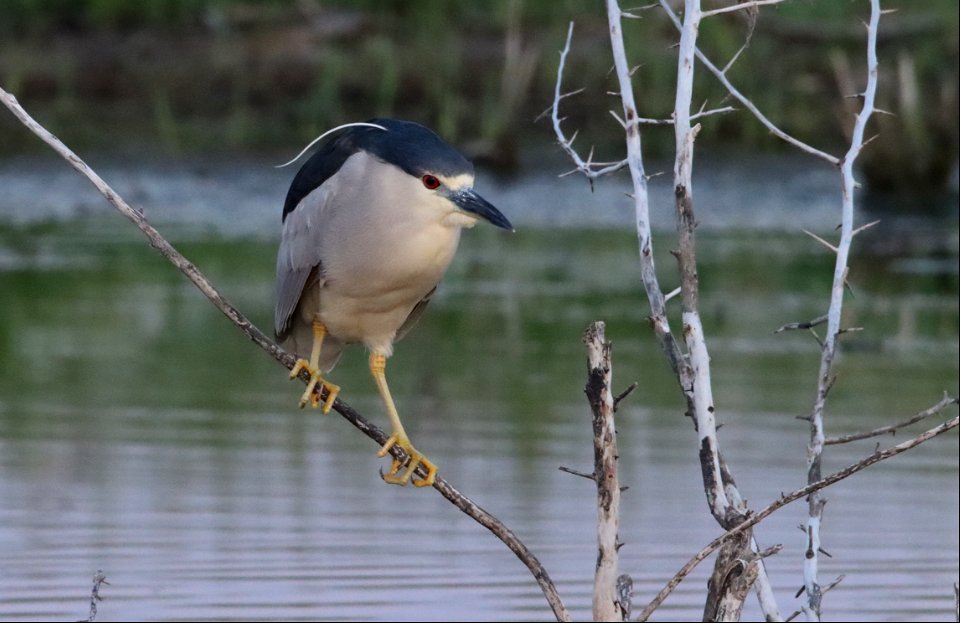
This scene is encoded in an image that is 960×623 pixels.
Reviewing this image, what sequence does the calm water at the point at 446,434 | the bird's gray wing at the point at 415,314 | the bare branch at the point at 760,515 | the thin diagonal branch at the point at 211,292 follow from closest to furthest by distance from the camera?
the bare branch at the point at 760,515, the thin diagonal branch at the point at 211,292, the bird's gray wing at the point at 415,314, the calm water at the point at 446,434

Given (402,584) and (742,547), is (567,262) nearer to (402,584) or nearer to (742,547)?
(402,584)

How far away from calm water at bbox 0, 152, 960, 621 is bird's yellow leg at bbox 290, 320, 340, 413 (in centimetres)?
71

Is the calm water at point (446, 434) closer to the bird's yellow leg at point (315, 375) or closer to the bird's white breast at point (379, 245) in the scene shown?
the bird's yellow leg at point (315, 375)

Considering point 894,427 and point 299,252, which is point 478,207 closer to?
point 299,252

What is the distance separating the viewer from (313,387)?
4.85 meters

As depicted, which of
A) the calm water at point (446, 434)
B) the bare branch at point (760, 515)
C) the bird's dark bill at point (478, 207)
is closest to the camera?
the bare branch at point (760, 515)

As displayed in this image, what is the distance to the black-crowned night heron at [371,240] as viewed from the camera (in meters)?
4.29

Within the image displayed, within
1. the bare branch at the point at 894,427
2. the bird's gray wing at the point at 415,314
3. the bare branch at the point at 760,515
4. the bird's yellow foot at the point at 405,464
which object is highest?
the bird's gray wing at the point at 415,314

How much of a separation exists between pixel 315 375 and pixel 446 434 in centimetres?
257

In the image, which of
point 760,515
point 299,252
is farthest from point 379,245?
point 760,515

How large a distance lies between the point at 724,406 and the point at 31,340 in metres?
3.28

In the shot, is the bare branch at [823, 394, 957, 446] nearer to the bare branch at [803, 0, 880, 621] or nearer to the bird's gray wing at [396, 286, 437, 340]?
the bare branch at [803, 0, 880, 621]

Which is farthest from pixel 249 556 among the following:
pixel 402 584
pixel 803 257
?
pixel 803 257

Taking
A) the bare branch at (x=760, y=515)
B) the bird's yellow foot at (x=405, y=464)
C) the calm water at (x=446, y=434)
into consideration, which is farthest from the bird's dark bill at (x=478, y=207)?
the calm water at (x=446, y=434)
